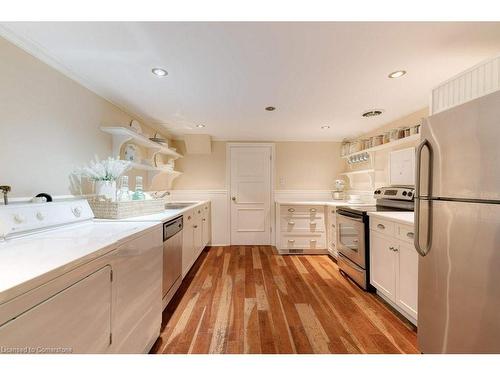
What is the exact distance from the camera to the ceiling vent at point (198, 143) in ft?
12.3

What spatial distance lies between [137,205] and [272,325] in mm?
1519

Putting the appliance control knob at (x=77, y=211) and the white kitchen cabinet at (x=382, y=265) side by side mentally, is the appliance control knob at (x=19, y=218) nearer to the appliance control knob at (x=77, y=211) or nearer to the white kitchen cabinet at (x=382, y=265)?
the appliance control knob at (x=77, y=211)

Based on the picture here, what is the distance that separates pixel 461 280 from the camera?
1.05 metres

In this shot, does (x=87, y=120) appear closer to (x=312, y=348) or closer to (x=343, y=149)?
(x=312, y=348)

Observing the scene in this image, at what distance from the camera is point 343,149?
3967mm

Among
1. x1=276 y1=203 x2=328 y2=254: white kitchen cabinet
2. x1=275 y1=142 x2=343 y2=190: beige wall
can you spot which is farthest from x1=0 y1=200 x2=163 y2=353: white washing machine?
x1=275 y1=142 x2=343 y2=190: beige wall

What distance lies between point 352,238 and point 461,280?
4.82 feet

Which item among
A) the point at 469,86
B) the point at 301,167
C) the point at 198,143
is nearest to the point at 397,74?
the point at 469,86

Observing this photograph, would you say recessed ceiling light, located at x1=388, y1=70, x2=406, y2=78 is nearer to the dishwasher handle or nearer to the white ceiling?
the white ceiling

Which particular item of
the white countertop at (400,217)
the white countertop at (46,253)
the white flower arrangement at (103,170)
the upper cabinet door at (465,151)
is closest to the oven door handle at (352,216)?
the white countertop at (400,217)

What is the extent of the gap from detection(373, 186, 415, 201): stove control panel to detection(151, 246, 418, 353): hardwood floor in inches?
44.7

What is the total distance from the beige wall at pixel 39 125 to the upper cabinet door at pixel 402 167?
341cm

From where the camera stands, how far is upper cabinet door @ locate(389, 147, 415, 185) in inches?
97.2
